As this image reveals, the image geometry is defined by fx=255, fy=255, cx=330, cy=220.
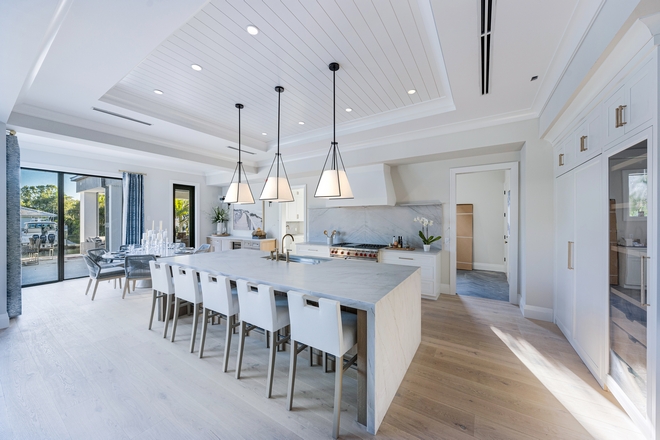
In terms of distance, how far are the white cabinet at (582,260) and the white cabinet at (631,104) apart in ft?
1.09

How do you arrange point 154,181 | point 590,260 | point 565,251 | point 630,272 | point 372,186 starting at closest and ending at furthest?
1. point 630,272
2. point 590,260
3. point 565,251
4. point 372,186
5. point 154,181

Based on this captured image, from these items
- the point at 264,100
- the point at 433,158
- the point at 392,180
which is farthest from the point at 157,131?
the point at 433,158

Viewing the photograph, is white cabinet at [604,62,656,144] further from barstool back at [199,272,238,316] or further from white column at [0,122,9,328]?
white column at [0,122,9,328]

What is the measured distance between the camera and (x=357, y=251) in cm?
457

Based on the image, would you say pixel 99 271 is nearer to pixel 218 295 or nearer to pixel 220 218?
pixel 218 295

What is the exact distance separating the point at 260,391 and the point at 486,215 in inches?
255

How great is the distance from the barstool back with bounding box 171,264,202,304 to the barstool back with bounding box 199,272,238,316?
19 centimetres

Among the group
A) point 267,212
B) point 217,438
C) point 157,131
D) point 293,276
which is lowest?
point 217,438

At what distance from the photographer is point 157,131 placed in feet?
12.6

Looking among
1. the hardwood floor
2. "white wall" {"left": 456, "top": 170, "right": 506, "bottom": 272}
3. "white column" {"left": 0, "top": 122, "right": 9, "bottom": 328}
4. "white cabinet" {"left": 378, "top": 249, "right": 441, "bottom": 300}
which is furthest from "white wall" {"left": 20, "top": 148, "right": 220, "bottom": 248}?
"white wall" {"left": 456, "top": 170, "right": 506, "bottom": 272}

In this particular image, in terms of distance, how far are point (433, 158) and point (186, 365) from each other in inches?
168

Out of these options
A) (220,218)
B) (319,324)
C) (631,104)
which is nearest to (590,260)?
(631,104)

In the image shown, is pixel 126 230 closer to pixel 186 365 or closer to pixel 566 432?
pixel 186 365

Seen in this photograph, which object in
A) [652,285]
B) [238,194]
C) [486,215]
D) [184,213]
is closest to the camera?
[652,285]
